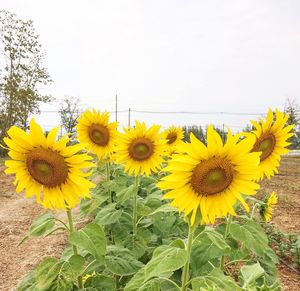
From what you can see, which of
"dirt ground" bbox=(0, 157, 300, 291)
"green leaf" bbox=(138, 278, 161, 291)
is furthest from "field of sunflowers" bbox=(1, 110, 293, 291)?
"dirt ground" bbox=(0, 157, 300, 291)

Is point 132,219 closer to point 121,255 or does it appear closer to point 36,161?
point 121,255

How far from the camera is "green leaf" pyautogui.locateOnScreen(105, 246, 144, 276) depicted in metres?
2.14

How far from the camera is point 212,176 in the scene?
161cm

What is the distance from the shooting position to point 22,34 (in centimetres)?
2273

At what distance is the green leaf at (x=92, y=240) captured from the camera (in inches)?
71.7

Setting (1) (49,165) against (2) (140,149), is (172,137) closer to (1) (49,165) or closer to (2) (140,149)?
(2) (140,149)

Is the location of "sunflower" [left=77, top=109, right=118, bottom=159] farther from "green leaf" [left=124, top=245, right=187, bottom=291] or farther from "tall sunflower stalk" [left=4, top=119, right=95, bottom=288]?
"green leaf" [left=124, top=245, right=187, bottom=291]

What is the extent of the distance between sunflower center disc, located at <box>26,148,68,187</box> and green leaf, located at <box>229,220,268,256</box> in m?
0.98

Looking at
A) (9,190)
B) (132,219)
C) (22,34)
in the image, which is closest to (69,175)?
(132,219)

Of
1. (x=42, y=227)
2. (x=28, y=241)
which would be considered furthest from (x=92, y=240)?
(x=28, y=241)

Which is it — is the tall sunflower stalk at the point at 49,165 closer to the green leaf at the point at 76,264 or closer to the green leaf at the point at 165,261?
the green leaf at the point at 76,264

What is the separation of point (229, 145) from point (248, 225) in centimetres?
79

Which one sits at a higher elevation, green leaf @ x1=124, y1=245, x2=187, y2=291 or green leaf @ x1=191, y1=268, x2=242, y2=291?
green leaf @ x1=124, y1=245, x2=187, y2=291

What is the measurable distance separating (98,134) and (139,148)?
0.54 metres
